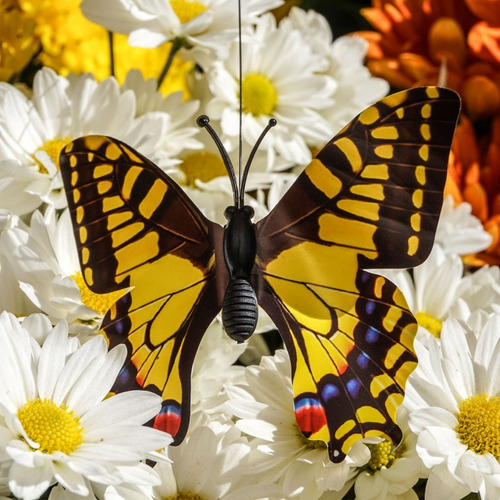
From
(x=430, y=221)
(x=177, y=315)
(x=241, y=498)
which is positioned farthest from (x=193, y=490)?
(x=430, y=221)

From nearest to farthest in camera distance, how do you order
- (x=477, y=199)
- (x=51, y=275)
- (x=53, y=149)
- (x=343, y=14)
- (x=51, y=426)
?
(x=51, y=426) → (x=51, y=275) → (x=53, y=149) → (x=477, y=199) → (x=343, y=14)

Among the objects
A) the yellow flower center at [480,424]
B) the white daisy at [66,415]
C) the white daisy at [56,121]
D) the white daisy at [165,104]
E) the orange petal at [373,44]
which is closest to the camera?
the white daisy at [66,415]

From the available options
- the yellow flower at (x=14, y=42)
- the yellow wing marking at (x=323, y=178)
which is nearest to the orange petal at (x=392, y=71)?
the yellow flower at (x=14, y=42)

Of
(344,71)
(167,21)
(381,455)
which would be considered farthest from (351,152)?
(344,71)

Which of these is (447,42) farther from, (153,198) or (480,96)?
(153,198)

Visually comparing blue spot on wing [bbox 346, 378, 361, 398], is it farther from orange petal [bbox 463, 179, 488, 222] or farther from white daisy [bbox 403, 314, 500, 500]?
orange petal [bbox 463, 179, 488, 222]

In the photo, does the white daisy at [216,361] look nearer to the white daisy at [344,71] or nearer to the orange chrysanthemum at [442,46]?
the white daisy at [344,71]

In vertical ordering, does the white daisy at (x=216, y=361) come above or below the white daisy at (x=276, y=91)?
below

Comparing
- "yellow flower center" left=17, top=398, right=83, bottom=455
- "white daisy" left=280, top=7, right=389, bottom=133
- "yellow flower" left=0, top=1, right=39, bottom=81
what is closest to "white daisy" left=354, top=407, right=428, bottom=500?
"yellow flower center" left=17, top=398, right=83, bottom=455
